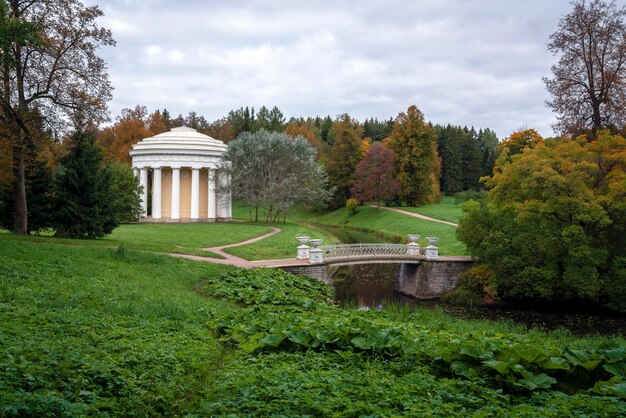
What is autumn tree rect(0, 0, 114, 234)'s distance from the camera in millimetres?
23594

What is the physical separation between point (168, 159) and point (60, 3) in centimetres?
2638

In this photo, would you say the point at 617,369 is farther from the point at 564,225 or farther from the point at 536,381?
the point at 564,225

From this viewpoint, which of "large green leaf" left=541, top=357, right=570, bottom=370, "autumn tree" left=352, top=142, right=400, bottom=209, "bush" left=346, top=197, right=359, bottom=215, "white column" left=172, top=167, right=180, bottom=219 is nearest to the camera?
"large green leaf" left=541, top=357, right=570, bottom=370

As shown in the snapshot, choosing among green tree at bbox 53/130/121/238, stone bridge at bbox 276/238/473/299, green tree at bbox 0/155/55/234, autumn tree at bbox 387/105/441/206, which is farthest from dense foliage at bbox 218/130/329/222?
green tree at bbox 0/155/55/234

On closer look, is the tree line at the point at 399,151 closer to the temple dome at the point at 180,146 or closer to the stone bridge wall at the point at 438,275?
the temple dome at the point at 180,146

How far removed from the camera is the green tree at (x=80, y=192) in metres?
27.5

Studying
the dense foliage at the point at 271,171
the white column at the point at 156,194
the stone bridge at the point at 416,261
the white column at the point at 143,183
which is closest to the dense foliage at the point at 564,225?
the stone bridge at the point at 416,261

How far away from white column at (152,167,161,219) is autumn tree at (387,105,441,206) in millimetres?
26016

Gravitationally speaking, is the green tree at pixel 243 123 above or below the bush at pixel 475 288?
above

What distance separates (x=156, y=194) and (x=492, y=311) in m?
35.8

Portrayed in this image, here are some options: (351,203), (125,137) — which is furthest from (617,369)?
(125,137)

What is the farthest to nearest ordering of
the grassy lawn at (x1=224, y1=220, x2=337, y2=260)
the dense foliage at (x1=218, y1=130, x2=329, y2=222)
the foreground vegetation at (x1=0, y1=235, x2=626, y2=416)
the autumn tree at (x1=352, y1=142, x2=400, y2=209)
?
the autumn tree at (x1=352, y1=142, x2=400, y2=209) → the dense foliage at (x1=218, y1=130, x2=329, y2=222) → the grassy lawn at (x1=224, y1=220, x2=337, y2=260) → the foreground vegetation at (x1=0, y1=235, x2=626, y2=416)

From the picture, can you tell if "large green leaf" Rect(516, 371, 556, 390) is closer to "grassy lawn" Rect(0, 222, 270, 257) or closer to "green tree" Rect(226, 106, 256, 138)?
"grassy lawn" Rect(0, 222, 270, 257)

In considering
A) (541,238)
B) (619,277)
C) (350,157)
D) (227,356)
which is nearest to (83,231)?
(227,356)
